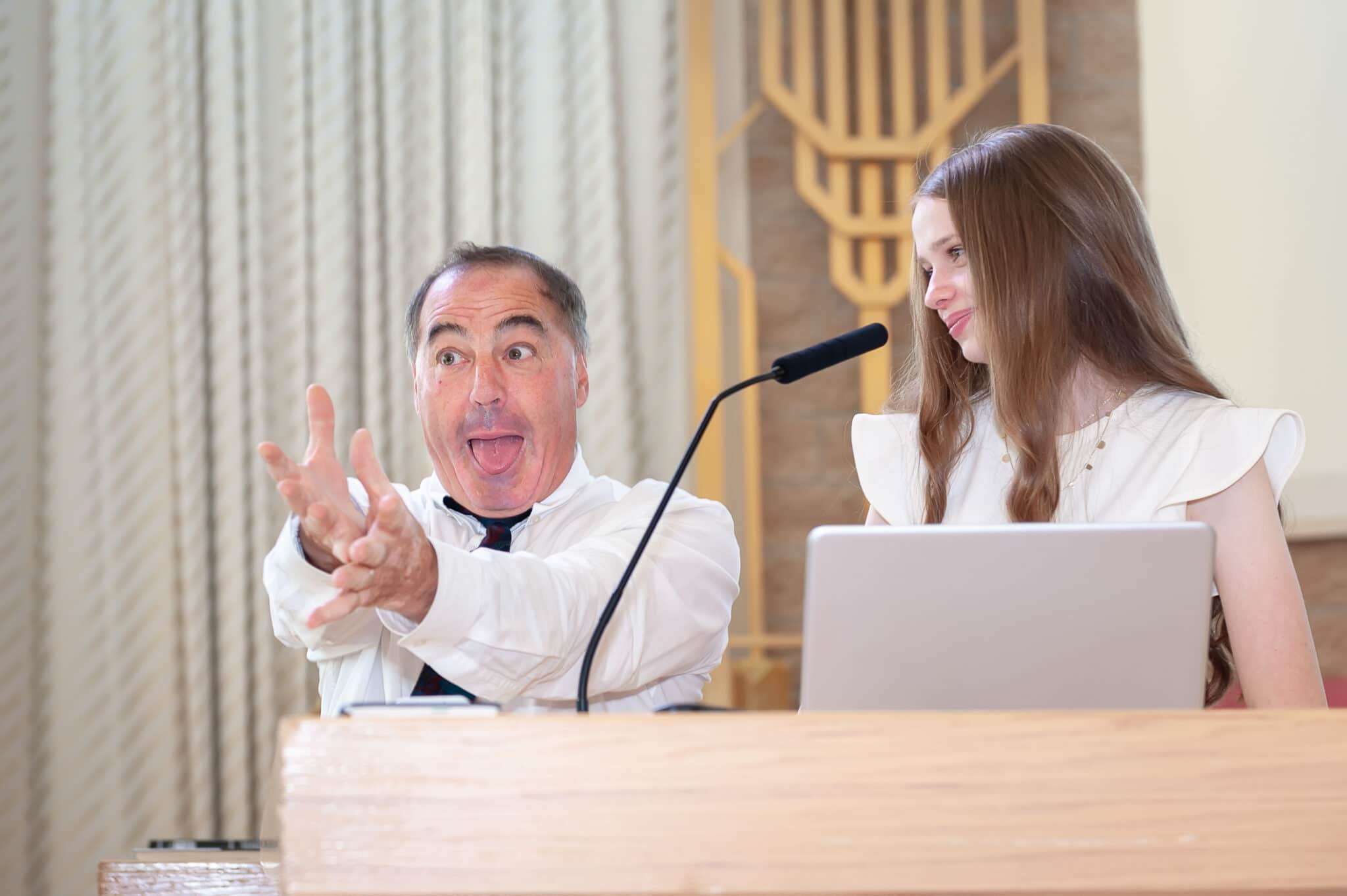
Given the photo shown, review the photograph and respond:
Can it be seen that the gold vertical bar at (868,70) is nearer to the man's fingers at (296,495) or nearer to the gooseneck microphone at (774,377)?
the gooseneck microphone at (774,377)

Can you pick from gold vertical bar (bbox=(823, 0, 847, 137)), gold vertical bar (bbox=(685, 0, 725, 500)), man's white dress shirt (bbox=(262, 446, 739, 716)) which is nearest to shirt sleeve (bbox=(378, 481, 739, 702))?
man's white dress shirt (bbox=(262, 446, 739, 716))

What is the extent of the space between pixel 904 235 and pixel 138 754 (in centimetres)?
205

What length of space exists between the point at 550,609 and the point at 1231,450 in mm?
800

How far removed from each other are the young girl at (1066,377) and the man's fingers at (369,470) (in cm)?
77

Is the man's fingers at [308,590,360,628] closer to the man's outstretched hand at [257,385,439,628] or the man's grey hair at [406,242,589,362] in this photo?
the man's outstretched hand at [257,385,439,628]

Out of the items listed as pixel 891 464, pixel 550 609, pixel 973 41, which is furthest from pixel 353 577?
pixel 973 41

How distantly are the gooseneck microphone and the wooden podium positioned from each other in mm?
433

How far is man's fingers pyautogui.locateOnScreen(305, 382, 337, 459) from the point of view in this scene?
48.9 inches

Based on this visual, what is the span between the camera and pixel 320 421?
1272 mm

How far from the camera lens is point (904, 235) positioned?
314 cm

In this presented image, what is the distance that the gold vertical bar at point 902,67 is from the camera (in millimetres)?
3191

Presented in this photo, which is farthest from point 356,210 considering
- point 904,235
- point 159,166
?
point 904,235

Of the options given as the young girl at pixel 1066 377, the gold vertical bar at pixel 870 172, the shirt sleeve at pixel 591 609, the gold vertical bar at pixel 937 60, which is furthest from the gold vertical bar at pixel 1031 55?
the shirt sleeve at pixel 591 609

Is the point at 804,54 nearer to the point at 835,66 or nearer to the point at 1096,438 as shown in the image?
the point at 835,66
